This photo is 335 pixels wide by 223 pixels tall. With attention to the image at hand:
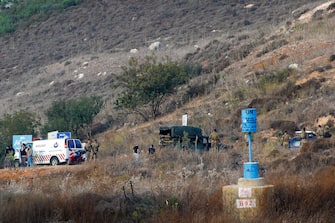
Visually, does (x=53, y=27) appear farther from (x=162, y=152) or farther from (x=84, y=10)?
(x=162, y=152)

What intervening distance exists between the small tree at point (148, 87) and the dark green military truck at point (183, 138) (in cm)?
1649

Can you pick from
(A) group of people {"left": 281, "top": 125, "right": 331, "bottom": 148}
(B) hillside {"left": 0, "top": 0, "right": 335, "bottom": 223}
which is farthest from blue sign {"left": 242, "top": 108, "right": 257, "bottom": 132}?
(A) group of people {"left": 281, "top": 125, "right": 331, "bottom": 148}

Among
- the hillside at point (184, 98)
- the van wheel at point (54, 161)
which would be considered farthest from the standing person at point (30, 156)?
the hillside at point (184, 98)

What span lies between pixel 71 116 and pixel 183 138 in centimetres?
1968

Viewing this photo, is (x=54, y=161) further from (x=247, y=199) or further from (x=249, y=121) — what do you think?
(x=247, y=199)

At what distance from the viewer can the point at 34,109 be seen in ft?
234

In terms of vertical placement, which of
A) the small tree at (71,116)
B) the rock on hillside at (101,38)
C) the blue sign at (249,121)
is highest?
the rock on hillside at (101,38)

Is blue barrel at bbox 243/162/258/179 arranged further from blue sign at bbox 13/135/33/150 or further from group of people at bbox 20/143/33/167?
blue sign at bbox 13/135/33/150

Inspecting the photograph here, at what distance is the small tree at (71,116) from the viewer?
56.2 metres

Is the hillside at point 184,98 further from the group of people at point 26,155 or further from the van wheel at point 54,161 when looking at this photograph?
the group of people at point 26,155

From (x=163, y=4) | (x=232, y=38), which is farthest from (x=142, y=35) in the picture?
(x=232, y=38)

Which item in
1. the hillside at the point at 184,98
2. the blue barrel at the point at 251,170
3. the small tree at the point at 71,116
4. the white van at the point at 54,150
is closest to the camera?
the blue barrel at the point at 251,170

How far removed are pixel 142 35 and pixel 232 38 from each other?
59.1ft

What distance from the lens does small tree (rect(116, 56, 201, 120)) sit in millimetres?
57344
